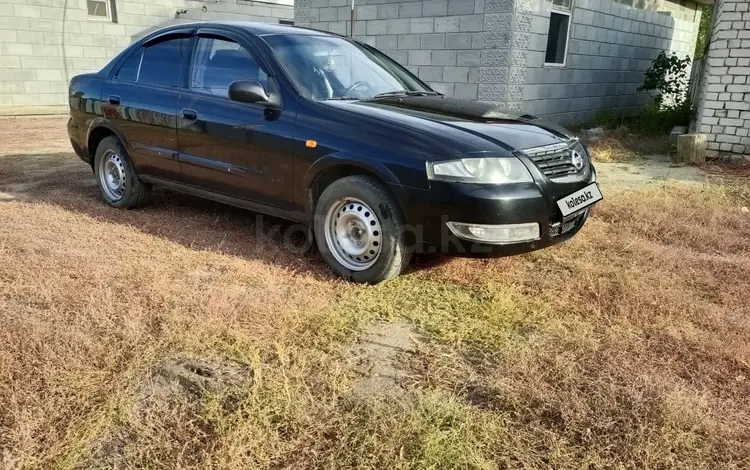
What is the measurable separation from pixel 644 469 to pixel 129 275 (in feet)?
9.62

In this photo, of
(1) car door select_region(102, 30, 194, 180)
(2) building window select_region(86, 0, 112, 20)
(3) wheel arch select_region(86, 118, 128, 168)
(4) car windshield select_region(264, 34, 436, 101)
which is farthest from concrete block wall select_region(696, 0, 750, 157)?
(2) building window select_region(86, 0, 112, 20)

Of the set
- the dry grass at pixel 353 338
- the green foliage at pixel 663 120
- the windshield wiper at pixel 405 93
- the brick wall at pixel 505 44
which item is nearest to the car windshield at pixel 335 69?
the windshield wiper at pixel 405 93

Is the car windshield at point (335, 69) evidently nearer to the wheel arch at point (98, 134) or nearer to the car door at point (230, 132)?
the car door at point (230, 132)

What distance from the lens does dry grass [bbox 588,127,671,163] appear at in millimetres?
7914

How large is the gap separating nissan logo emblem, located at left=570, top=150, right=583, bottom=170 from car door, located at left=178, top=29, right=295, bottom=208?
5.87ft

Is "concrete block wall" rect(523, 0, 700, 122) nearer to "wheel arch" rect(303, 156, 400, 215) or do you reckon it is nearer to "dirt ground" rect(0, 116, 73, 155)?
"wheel arch" rect(303, 156, 400, 215)

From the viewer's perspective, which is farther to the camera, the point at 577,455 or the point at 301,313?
the point at 301,313

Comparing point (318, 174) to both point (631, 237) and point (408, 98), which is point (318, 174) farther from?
point (631, 237)

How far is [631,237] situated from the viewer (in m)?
4.39

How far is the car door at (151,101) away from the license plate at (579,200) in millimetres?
2932

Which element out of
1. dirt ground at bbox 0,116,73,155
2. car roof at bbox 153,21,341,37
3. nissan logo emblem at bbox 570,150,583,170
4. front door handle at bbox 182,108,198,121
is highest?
car roof at bbox 153,21,341,37

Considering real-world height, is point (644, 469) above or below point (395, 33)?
below

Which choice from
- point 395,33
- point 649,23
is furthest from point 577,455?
point 649,23

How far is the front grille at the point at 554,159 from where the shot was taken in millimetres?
3221
